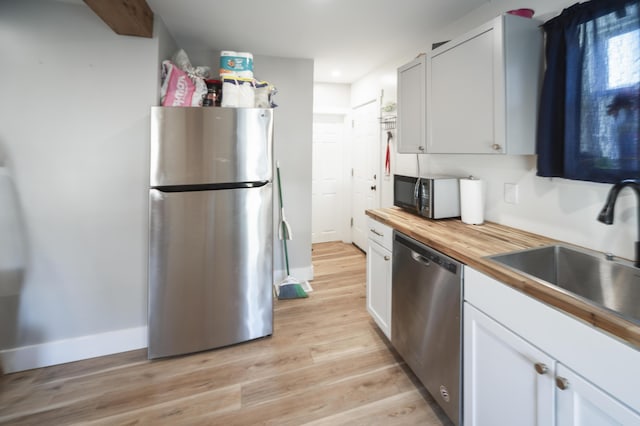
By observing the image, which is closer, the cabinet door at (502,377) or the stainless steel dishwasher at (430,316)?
the cabinet door at (502,377)

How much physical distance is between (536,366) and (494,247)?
0.56m

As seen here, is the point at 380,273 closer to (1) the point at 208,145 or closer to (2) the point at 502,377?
(2) the point at 502,377

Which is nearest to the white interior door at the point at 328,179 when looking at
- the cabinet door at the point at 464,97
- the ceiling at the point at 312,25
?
the ceiling at the point at 312,25

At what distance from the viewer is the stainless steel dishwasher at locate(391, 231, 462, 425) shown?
138cm

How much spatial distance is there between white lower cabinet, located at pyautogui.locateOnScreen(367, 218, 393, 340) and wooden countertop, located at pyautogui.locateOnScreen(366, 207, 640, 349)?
0.09m

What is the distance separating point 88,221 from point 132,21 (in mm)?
1310

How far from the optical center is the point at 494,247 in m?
1.41

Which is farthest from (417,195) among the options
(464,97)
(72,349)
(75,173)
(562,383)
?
(72,349)

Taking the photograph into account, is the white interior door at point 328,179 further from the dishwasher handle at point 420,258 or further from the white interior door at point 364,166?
the dishwasher handle at point 420,258

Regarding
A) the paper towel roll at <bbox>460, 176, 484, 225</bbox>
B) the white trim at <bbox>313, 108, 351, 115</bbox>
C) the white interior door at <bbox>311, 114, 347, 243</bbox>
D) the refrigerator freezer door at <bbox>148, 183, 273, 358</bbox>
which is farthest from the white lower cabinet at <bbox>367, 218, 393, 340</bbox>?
the white trim at <bbox>313, 108, 351, 115</bbox>

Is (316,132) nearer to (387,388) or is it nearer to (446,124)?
(446,124)

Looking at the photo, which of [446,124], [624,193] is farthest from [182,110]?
[624,193]

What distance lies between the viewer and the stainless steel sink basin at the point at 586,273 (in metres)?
1.14

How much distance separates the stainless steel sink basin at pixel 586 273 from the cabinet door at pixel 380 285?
777mm
